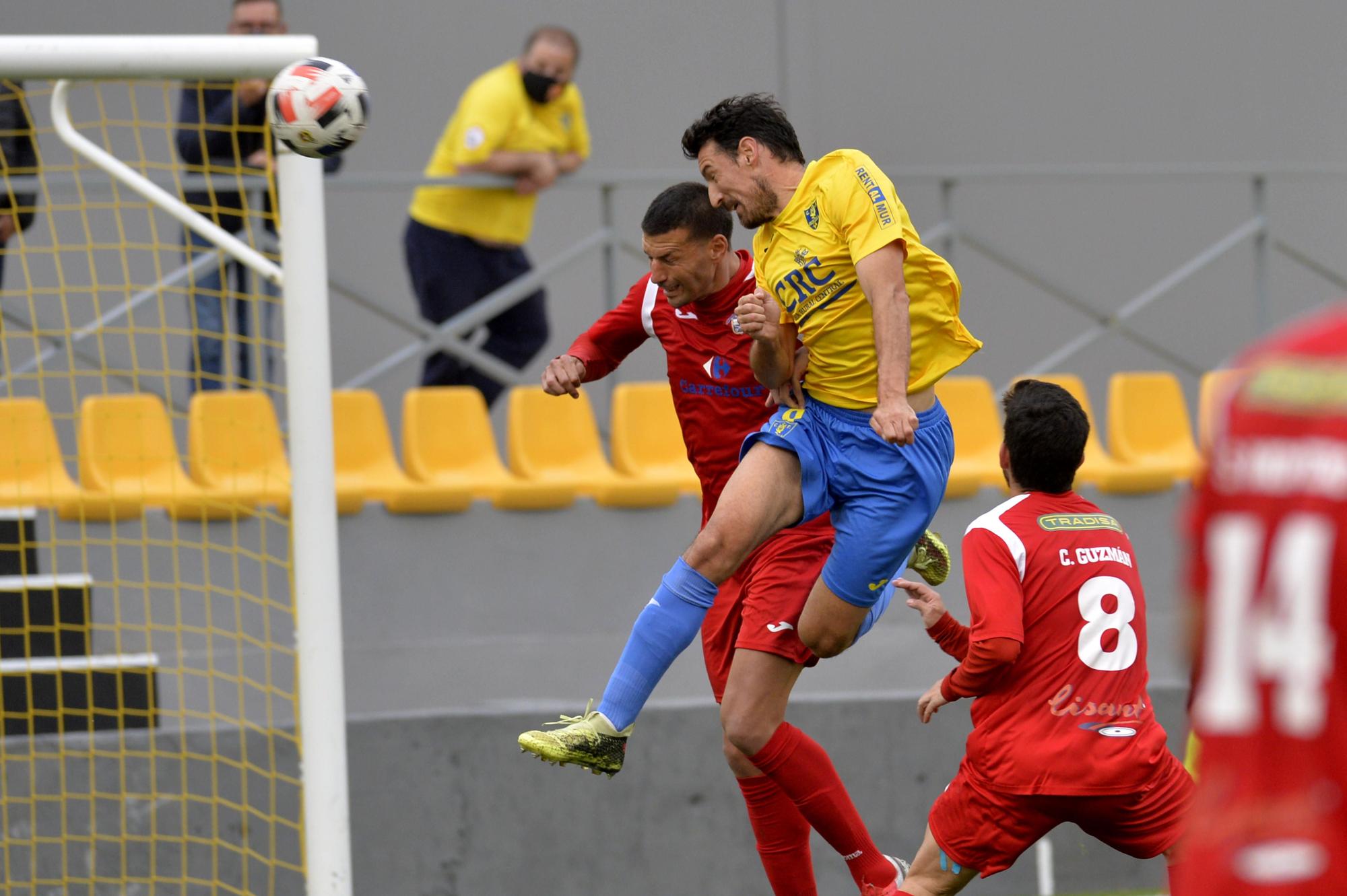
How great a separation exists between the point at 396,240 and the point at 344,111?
17.7 ft

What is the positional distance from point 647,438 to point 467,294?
3.66 ft

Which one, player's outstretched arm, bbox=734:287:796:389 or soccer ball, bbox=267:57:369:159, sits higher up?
soccer ball, bbox=267:57:369:159

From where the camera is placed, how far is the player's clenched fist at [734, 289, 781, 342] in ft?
14.7

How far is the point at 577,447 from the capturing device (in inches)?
304

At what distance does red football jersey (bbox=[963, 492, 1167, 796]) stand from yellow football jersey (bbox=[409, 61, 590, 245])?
4.15 metres

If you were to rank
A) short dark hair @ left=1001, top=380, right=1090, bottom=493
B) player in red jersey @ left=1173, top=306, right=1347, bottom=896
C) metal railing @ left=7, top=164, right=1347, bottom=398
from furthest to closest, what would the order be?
metal railing @ left=7, top=164, right=1347, bottom=398, short dark hair @ left=1001, top=380, right=1090, bottom=493, player in red jersey @ left=1173, top=306, right=1347, bottom=896

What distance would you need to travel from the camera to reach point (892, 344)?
169 inches

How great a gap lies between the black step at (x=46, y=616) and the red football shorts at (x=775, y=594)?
2.72m

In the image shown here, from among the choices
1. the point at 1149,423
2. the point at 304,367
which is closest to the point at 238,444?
the point at 304,367

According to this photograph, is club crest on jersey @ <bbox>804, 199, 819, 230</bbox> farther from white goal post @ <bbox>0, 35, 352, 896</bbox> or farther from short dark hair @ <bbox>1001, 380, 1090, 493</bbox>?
white goal post @ <bbox>0, 35, 352, 896</bbox>

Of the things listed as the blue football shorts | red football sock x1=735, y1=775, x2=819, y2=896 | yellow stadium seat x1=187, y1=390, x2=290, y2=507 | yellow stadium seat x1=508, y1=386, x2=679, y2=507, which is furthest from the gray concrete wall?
the blue football shorts

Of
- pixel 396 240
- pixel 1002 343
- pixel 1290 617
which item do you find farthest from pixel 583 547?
pixel 1290 617

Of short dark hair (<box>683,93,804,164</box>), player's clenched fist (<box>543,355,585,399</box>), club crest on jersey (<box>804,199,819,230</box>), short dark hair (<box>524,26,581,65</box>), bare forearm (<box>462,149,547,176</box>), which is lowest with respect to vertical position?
player's clenched fist (<box>543,355,585,399</box>)

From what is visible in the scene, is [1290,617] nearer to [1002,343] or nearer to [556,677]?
[556,677]
